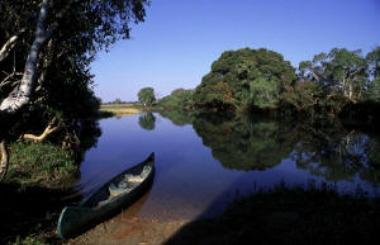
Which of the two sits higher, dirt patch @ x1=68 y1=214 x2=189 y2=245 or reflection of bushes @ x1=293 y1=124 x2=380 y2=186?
reflection of bushes @ x1=293 y1=124 x2=380 y2=186

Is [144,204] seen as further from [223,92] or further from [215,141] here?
[223,92]

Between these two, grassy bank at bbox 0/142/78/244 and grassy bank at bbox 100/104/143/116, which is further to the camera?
grassy bank at bbox 100/104/143/116

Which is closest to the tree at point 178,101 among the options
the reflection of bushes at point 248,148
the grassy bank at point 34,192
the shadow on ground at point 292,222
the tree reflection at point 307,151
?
the reflection of bushes at point 248,148

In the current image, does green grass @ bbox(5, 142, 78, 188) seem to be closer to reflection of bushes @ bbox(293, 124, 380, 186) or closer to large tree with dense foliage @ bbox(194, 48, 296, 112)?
reflection of bushes @ bbox(293, 124, 380, 186)

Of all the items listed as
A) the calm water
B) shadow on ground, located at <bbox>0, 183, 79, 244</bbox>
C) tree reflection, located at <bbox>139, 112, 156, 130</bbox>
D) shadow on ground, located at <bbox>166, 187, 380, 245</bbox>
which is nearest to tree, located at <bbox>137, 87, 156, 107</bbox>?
tree reflection, located at <bbox>139, 112, 156, 130</bbox>

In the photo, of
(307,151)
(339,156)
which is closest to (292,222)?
(339,156)

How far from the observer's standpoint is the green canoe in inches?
401

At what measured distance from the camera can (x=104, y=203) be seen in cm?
1227

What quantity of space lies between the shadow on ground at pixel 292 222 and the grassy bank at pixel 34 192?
4.26 metres

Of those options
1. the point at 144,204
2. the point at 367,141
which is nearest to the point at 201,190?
the point at 144,204

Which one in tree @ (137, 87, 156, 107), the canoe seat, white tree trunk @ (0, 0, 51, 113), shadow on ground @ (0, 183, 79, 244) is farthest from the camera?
tree @ (137, 87, 156, 107)

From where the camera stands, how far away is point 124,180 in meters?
16.9

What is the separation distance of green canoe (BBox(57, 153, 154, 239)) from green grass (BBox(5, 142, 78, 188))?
142 inches

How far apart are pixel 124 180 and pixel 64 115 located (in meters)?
9.50
